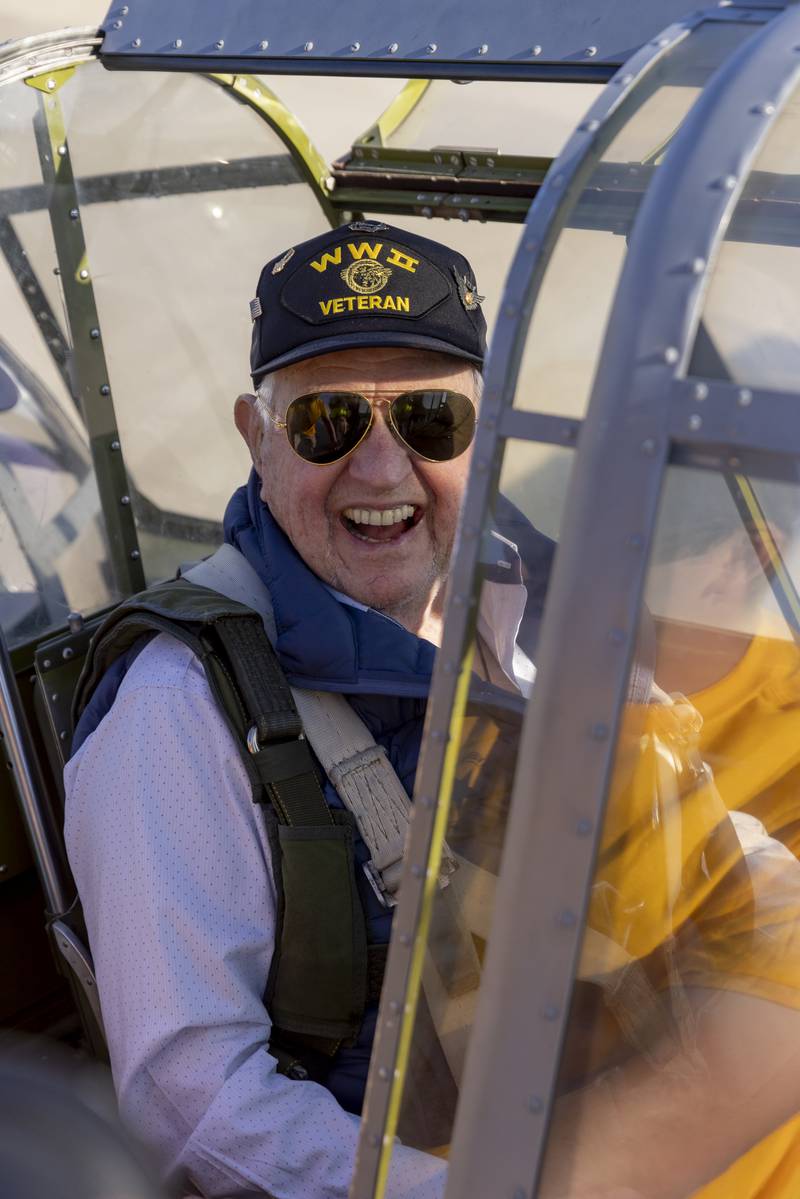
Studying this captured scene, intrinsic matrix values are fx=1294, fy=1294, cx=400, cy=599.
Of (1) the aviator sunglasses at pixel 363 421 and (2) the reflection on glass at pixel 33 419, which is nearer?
(1) the aviator sunglasses at pixel 363 421

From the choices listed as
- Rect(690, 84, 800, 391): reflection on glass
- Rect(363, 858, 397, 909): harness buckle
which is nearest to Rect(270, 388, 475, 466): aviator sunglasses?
Rect(363, 858, 397, 909): harness buckle

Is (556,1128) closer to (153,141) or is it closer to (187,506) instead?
(187,506)

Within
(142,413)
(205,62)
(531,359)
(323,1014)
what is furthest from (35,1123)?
(142,413)

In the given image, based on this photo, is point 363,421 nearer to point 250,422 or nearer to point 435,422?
point 435,422

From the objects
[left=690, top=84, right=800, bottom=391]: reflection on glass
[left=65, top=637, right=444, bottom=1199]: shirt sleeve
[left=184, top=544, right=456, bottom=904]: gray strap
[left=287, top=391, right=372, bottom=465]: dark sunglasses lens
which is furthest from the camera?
[left=287, top=391, right=372, bottom=465]: dark sunglasses lens

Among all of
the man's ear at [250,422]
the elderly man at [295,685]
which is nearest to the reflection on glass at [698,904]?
the elderly man at [295,685]

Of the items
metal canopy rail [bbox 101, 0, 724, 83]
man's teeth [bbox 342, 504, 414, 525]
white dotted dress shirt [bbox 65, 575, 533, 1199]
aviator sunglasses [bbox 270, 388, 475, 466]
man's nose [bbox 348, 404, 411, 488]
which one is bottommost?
white dotted dress shirt [bbox 65, 575, 533, 1199]

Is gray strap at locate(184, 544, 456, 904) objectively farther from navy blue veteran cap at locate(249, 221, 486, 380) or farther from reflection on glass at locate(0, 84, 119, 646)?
reflection on glass at locate(0, 84, 119, 646)

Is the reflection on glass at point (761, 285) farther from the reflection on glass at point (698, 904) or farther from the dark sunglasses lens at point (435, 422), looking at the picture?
the dark sunglasses lens at point (435, 422)

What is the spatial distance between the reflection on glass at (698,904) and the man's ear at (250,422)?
3.09 feet

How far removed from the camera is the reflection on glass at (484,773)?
1062mm

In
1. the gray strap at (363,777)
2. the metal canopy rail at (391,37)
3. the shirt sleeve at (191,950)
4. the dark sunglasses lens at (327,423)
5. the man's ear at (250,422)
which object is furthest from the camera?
the man's ear at (250,422)

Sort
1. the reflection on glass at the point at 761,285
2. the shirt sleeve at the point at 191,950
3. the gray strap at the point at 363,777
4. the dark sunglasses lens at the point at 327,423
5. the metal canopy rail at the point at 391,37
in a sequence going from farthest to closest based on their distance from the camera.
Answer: the dark sunglasses lens at the point at 327,423
the gray strap at the point at 363,777
the shirt sleeve at the point at 191,950
the metal canopy rail at the point at 391,37
the reflection on glass at the point at 761,285

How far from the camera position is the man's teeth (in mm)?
1951
